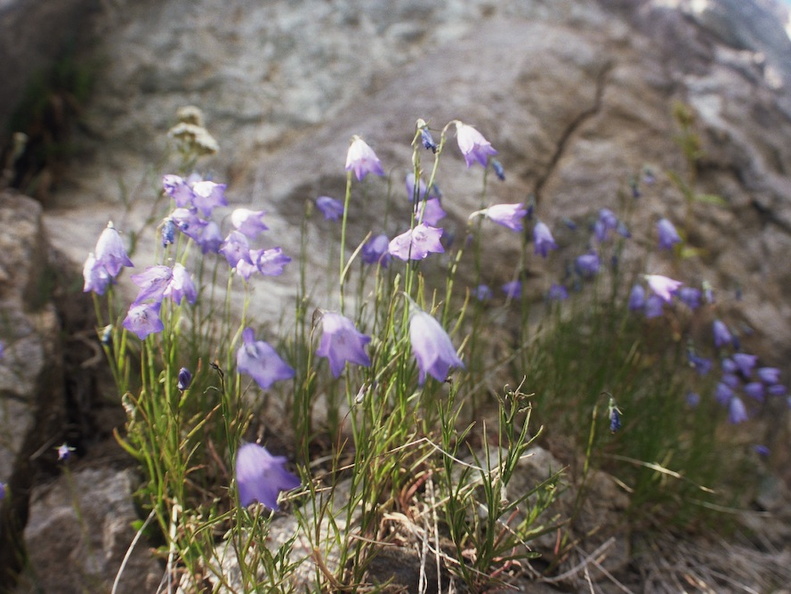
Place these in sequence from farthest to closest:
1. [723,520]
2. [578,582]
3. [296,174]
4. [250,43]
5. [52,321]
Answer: [250,43] → [296,174] → [723,520] → [52,321] → [578,582]

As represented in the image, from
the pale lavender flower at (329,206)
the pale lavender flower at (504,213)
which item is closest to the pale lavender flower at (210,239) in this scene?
the pale lavender flower at (329,206)

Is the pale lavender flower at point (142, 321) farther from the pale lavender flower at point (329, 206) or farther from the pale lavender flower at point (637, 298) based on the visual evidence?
the pale lavender flower at point (637, 298)

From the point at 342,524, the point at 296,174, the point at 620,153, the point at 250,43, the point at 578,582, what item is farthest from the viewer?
the point at 250,43

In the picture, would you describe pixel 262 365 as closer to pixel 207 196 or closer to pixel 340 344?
pixel 340 344

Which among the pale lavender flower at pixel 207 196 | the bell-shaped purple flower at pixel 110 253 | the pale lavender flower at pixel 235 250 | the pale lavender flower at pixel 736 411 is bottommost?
the pale lavender flower at pixel 736 411

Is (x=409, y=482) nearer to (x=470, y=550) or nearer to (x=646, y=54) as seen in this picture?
(x=470, y=550)

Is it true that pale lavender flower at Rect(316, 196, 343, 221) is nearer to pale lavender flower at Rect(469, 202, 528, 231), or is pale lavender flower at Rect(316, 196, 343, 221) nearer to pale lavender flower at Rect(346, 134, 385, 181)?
pale lavender flower at Rect(346, 134, 385, 181)

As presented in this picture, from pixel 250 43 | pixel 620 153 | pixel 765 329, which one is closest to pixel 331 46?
pixel 250 43
